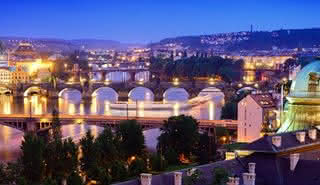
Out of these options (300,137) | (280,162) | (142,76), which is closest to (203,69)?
(142,76)

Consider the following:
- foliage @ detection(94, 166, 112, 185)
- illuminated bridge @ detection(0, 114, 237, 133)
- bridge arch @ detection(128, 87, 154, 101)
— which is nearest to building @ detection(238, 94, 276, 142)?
illuminated bridge @ detection(0, 114, 237, 133)

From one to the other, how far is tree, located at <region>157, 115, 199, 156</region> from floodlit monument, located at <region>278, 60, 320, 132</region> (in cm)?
989

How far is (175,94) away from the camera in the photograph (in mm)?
56469

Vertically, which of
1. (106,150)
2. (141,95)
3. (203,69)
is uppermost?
(203,69)

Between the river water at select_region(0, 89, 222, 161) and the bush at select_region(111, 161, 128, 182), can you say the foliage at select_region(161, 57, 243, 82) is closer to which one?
Answer: the river water at select_region(0, 89, 222, 161)

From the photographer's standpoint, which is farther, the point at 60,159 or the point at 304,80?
the point at 60,159

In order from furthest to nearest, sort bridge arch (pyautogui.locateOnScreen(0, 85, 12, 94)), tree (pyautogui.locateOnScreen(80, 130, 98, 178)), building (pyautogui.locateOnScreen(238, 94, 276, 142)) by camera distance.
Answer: bridge arch (pyautogui.locateOnScreen(0, 85, 12, 94))
building (pyautogui.locateOnScreen(238, 94, 276, 142))
tree (pyautogui.locateOnScreen(80, 130, 98, 178))

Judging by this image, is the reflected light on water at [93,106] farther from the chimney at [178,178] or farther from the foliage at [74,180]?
the chimney at [178,178]

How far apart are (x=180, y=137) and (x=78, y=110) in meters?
19.4

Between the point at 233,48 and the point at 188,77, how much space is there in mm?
74991

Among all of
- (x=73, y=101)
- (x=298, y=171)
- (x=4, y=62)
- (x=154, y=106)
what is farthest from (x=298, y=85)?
(x=4, y=62)

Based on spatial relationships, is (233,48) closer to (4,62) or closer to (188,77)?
(4,62)

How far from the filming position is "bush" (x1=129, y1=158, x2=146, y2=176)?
19.1 meters

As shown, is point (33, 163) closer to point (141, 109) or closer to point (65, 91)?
point (141, 109)
